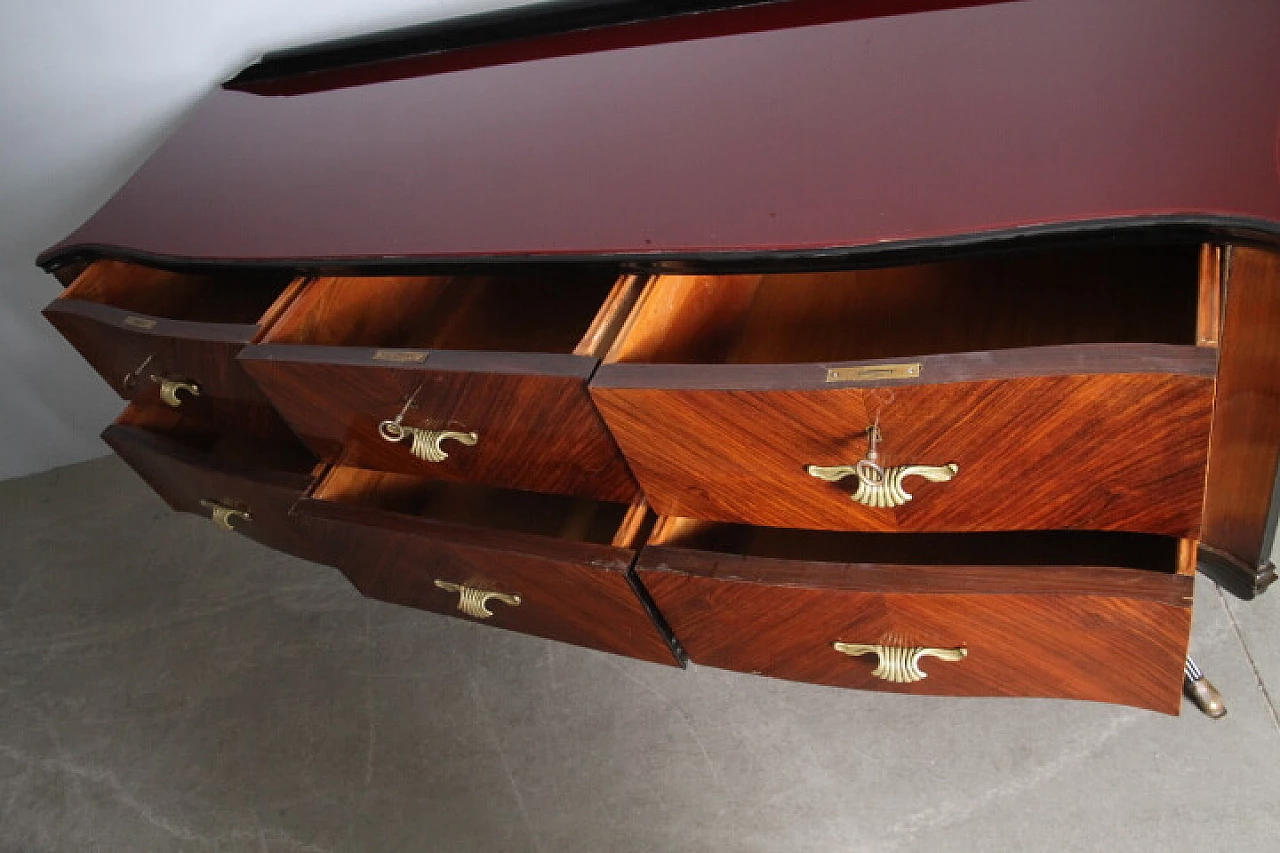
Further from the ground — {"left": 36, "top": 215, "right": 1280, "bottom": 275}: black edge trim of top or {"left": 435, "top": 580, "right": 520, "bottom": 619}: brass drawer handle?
{"left": 36, "top": 215, "right": 1280, "bottom": 275}: black edge trim of top

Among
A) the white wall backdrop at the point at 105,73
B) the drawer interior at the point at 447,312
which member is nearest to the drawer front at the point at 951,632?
the drawer interior at the point at 447,312

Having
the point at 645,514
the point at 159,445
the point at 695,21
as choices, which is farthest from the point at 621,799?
the point at 695,21

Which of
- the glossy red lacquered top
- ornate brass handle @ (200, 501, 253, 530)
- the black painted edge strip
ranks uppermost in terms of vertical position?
the glossy red lacquered top

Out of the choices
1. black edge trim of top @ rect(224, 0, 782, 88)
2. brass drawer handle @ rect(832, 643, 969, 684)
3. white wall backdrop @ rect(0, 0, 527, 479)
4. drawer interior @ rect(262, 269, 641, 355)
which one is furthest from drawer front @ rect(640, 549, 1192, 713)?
white wall backdrop @ rect(0, 0, 527, 479)

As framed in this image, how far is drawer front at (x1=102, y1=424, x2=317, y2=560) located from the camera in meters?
0.77

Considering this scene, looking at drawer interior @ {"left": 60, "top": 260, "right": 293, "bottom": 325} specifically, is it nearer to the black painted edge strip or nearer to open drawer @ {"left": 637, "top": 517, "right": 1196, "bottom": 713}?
the black painted edge strip

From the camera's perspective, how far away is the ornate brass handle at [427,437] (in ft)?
2.01

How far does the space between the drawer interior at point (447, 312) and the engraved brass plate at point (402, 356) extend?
113mm

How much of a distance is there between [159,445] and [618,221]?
0.55m

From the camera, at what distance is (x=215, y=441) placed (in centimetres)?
90

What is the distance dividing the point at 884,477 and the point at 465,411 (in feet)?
0.88

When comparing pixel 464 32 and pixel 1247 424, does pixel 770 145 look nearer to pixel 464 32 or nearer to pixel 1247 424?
pixel 1247 424

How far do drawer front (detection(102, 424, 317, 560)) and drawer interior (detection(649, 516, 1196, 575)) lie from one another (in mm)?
335

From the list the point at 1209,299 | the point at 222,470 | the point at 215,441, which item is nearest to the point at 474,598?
the point at 222,470
